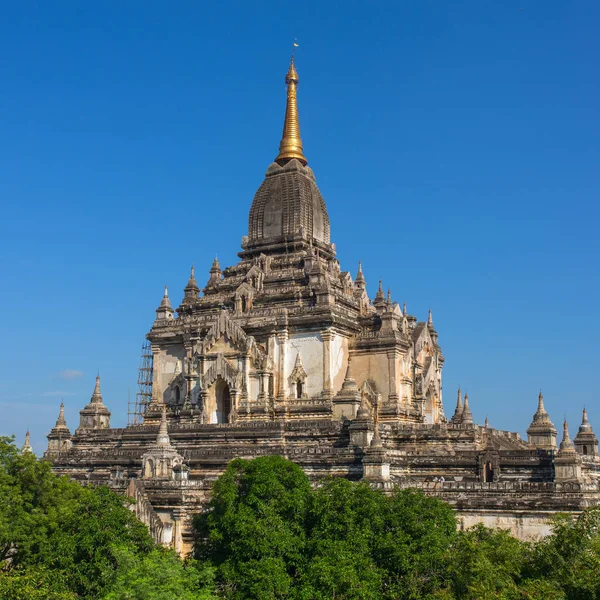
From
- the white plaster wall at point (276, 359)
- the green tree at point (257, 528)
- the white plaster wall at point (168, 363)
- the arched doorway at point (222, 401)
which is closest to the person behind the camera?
the green tree at point (257, 528)

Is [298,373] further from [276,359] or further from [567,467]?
[567,467]

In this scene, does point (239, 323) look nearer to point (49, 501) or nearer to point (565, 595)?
point (49, 501)

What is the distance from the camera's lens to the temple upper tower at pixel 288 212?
51.2m

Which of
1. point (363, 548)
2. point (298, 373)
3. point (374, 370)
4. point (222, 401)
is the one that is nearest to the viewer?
point (363, 548)

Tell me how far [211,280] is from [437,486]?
81.3ft

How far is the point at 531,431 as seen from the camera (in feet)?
152

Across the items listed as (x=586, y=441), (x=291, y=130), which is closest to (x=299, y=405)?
(x=586, y=441)

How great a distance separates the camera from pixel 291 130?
181ft

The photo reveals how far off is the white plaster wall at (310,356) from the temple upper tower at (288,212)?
278 inches

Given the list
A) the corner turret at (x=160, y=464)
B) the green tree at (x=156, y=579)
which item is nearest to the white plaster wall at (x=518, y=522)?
the green tree at (x=156, y=579)

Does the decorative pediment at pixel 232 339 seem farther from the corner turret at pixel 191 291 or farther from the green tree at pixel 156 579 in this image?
the green tree at pixel 156 579

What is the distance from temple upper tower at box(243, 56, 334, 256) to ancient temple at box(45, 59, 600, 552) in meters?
0.08

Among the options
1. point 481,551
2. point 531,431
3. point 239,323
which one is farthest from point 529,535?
point 239,323

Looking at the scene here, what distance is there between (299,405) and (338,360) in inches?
127
